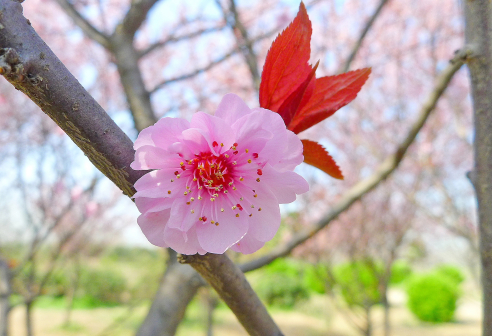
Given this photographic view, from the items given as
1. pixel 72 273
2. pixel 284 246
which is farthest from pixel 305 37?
pixel 72 273

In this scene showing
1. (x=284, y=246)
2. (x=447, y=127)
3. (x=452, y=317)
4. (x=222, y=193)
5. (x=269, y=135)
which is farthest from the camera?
(x=452, y=317)

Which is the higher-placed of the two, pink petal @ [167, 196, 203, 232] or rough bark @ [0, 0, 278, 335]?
rough bark @ [0, 0, 278, 335]

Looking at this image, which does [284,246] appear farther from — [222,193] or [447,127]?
[447,127]

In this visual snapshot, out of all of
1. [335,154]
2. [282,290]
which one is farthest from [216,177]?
[282,290]

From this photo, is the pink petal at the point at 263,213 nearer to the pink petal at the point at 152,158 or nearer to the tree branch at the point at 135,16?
the pink petal at the point at 152,158

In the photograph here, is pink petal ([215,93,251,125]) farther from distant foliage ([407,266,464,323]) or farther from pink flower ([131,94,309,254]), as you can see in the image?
distant foliage ([407,266,464,323])

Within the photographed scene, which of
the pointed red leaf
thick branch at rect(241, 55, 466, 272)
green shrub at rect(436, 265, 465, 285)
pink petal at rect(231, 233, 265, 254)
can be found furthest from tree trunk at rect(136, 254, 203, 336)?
green shrub at rect(436, 265, 465, 285)

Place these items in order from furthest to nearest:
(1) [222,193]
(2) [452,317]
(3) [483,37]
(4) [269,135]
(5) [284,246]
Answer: (2) [452,317]
(5) [284,246]
(3) [483,37]
(1) [222,193]
(4) [269,135]
